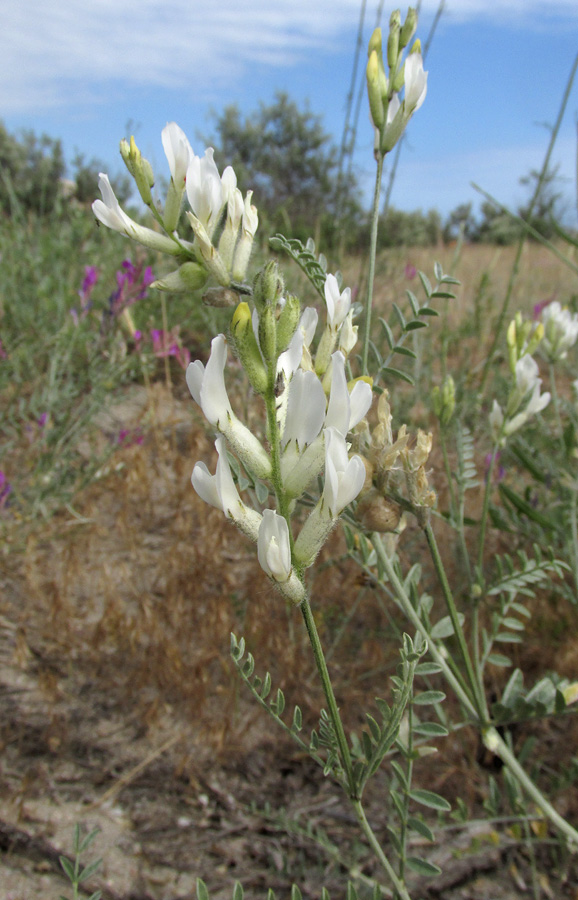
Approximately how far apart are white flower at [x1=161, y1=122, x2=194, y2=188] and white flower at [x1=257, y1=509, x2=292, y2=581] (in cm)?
44

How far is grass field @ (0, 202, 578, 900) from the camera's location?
1579 millimetres

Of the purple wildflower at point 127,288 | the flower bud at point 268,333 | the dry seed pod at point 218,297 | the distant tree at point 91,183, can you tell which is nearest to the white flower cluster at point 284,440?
the flower bud at point 268,333

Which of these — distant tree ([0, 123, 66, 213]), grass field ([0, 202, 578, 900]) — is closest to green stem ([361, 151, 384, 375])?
grass field ([0, 202, 578, 900])

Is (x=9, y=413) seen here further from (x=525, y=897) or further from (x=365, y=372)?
(x=525, y=897)

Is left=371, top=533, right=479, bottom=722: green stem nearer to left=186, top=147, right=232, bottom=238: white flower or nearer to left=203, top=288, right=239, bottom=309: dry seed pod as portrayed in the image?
left=203, top=288, right=239, bottom=309: dry seed pod

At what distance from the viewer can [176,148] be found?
767mm

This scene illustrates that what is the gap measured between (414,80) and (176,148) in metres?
0.38

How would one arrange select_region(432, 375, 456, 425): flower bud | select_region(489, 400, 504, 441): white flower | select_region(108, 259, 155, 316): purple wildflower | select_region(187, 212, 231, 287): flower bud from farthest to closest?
1. select_region(108, 259, 155, 316): purple wildflower
2. select_region(489, 400, 504, 441): white flower
3. select_region(432, 375, 456, 425): flower bud
4. select_region(187, 212, 231, 287): flower bud

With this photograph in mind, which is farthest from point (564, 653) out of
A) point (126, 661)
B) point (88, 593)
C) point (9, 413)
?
point (9, 413)

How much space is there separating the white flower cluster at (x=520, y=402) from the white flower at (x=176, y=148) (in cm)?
78

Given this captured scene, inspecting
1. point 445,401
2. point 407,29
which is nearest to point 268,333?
point 407,29

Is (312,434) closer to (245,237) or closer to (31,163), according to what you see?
(245,237)

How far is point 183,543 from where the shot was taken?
7.49ft

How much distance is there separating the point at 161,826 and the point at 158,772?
0.47ft
